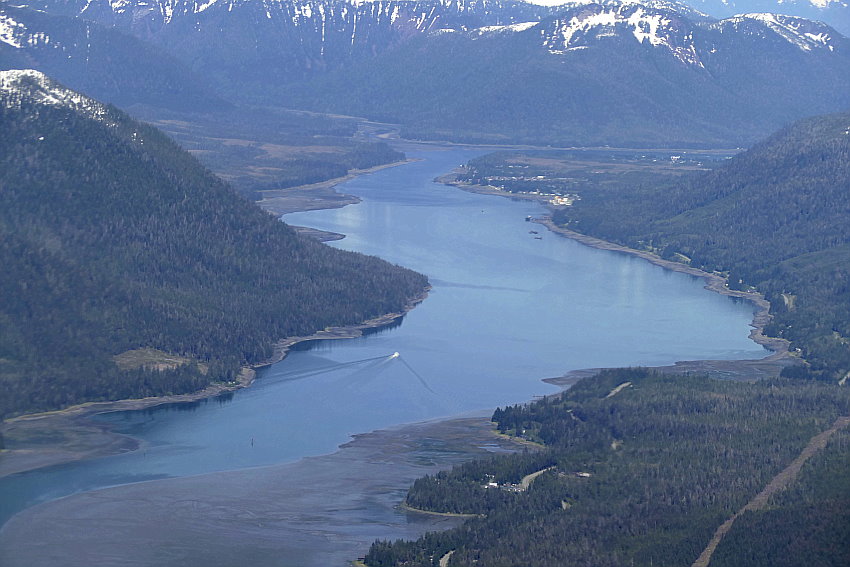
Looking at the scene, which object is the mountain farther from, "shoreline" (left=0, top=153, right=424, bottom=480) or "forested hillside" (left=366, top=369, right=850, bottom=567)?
"forested hillside" (left=366, top=369, right=850, bottom=567)

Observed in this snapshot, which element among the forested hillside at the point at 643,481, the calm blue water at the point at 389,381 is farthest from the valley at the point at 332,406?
the calm blue water at the point at 389,381

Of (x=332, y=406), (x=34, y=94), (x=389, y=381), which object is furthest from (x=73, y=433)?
(x=34, y=94)

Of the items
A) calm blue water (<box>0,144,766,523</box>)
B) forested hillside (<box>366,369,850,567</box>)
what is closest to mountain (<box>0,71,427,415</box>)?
calm blue water (<box>0,144,766,523</box>)

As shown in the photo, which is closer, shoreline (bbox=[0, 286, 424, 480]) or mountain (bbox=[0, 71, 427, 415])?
shoreline (bbox=[0, 286, 424, 480])

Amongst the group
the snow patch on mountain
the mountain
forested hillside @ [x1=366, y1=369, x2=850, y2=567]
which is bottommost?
forested hillside @ [x1=366, y1=369, x2=850, y2=567]

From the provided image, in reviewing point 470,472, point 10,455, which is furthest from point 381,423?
point 10,455

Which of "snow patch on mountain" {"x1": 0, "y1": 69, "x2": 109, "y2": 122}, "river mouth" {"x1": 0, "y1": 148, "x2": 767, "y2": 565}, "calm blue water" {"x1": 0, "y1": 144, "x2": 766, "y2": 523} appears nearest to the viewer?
"river mouth" {"x1": 0, "y1": 148, "x2": 767, "y2": 565}

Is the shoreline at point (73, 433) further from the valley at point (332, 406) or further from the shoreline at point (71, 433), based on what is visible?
the valley at point (332, 406)
